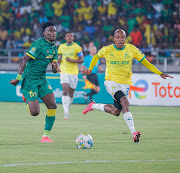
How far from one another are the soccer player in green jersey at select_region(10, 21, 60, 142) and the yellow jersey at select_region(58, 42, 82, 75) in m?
5.36

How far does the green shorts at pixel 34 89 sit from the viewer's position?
31.8ft

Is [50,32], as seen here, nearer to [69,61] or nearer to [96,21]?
[69,61]

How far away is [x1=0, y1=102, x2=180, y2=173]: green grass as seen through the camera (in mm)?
6914

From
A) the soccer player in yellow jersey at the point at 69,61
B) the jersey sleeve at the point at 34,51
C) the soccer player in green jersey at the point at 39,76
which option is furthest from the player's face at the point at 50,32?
the soccer player in yellow jersey at the point at 69,61

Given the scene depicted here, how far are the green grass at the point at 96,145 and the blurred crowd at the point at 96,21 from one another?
29.3ft

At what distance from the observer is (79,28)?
1043 inches

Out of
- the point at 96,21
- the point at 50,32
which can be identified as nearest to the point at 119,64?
the point at 50,32

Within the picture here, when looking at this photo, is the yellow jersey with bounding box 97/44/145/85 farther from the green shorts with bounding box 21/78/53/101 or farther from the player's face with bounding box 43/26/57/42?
the green shorts with bounding box 21/78/53/101

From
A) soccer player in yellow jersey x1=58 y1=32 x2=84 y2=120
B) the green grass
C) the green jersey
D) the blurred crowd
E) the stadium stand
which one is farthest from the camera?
the blurred crowd

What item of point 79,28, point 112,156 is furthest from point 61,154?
point 79,28

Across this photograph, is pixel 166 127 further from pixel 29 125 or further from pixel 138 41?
pixel 138 41

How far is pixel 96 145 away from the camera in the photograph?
30.3 ft

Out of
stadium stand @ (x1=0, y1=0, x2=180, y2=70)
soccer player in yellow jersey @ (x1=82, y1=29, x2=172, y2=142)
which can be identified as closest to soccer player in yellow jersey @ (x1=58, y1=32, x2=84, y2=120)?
soccer player in yellow jersey @ (x1=82, y1=29, x2=172, y2=142)

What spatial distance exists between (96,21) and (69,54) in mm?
11451
